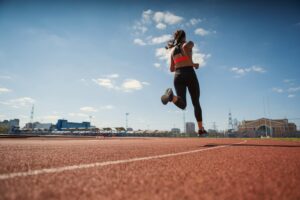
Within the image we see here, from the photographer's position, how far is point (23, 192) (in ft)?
3.23

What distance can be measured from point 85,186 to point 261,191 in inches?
Answer: 37.4

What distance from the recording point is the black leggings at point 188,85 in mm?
5191

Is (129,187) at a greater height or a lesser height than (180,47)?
lesser

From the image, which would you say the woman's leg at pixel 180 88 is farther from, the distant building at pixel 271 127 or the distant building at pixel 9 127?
the distant building at pixel 9 127

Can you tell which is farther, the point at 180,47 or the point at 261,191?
the point at 180,47

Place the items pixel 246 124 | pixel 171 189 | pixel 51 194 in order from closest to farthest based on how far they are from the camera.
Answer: pixel 51 194 → pixel 171 189 → pixel 246 124

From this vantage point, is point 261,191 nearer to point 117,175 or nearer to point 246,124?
point 117,175

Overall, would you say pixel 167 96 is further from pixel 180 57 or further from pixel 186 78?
pixel 180 57

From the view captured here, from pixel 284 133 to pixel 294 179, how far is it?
188 ft

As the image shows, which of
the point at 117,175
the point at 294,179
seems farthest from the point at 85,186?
the point at 294,179

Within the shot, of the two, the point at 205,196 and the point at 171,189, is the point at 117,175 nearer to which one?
the point at 171,189

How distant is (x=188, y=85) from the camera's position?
207 inches

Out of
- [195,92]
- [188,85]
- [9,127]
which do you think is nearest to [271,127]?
[195,92]

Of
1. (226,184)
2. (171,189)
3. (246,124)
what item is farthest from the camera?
(246,124)
